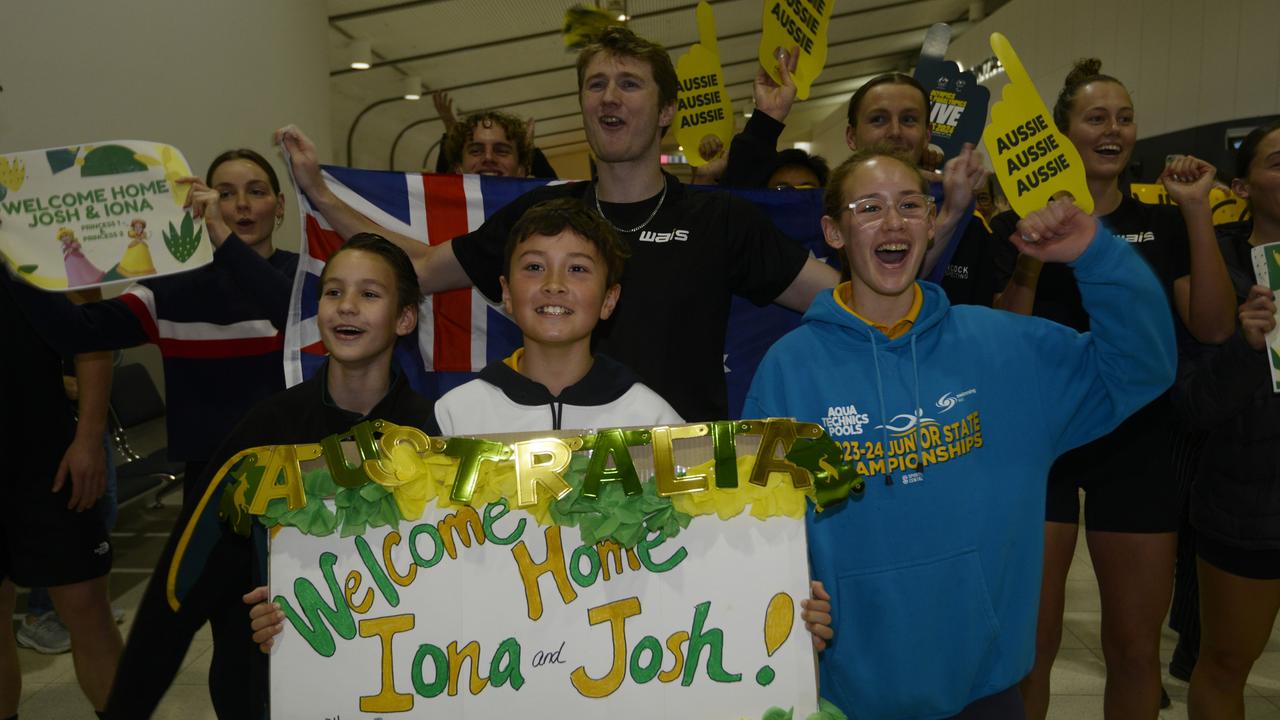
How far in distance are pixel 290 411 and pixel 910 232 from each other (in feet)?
4.14

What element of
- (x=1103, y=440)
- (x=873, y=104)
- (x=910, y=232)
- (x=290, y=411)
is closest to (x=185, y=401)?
(x=290, y=411)

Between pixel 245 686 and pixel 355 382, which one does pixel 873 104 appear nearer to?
pixel 355 382

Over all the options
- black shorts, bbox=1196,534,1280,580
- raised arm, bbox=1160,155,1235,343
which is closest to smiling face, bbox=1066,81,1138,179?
raised arm, bbox=1160,155,1235,343

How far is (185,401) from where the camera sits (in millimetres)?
2320

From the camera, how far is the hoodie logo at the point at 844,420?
153 cm

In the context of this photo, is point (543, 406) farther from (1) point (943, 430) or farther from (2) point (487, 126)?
(2) point (487, 126)

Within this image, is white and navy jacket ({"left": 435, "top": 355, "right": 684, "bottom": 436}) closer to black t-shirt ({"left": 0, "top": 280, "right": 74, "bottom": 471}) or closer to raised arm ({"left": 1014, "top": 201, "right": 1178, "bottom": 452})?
raised arm ({"left": 1014, "top": 201, "right": 1178, "bottom": 452})

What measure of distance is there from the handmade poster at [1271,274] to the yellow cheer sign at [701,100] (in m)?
1.67

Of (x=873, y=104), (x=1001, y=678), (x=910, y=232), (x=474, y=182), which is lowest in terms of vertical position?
(x=1001, y=678)

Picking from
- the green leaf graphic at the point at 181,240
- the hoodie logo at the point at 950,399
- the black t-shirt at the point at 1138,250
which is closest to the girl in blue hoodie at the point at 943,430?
the hoodie logo at the point at 950,399

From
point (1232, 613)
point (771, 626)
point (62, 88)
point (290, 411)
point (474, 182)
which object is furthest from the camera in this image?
point (62, 88)

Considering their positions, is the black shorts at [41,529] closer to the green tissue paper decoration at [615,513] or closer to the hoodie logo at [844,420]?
the green tissue paper decoration at [615,513]

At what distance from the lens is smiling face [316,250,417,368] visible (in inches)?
71.1

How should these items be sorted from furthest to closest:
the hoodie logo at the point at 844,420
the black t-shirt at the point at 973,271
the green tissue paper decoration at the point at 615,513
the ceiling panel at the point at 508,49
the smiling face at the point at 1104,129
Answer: the ceiling panel at the point at 508,49, the black t-shirt at the point at 973,271, the smiling face at the point at 1104,129, the hoodie logo at the point at 844,420, the green tissue paper decoration at the point at 615,513
